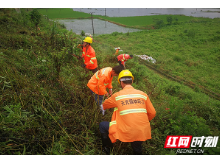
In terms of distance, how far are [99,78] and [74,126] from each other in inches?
48.5

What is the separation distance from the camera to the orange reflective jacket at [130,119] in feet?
6.15

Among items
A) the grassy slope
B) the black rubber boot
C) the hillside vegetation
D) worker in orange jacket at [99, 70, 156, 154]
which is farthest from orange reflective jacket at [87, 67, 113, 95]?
the grassy slope

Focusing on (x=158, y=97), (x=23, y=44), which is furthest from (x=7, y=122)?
(x=158, y=97)

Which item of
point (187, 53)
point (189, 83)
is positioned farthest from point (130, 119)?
point (187, 53)

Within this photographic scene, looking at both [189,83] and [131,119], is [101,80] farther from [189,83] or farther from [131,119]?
[189,83]

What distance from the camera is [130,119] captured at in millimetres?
1889

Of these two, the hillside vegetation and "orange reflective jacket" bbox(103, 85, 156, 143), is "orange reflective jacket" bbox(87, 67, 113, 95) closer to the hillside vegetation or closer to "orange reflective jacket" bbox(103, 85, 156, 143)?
the hillside vegetation

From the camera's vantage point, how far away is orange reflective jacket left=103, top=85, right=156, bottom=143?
1875 millimetres

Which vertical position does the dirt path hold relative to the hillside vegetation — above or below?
below

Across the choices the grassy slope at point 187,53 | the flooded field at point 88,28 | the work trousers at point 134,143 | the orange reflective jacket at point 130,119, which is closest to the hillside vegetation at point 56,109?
the work trousers at point 134,143

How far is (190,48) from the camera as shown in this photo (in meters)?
13.1

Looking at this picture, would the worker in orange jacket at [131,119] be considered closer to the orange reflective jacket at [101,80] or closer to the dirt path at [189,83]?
the orange reflective jacket at [101,80]

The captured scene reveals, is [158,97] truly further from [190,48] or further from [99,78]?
[190,48]

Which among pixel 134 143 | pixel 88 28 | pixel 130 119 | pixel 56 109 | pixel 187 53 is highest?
pixel 88 28
